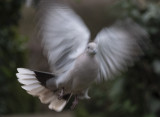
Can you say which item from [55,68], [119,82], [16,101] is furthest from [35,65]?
[55,68]

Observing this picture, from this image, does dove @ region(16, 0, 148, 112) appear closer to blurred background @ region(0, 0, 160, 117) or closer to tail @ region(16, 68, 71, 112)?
tail @ region(16, 68, 71, 112)

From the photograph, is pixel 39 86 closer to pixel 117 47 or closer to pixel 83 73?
pixel 83 73

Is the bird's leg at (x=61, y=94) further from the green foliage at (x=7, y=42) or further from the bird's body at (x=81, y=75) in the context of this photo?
the green foliage at (x=7, y=42)

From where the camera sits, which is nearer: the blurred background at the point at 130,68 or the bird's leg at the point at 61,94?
the bird's leg at the point at 61,94

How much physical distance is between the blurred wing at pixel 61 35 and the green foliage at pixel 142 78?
7.41 feet

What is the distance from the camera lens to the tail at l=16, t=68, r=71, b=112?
120 inches

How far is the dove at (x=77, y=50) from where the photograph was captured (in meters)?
2.75

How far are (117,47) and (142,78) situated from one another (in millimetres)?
2474

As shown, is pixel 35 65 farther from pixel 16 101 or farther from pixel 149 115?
pixel 149 115

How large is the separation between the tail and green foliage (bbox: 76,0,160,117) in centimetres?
212

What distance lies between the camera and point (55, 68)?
296 centimetres

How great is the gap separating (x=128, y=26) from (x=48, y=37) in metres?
0.56

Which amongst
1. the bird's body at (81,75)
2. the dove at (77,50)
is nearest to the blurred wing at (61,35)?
the dove at (77,50)

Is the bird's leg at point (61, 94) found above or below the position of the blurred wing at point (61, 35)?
below
